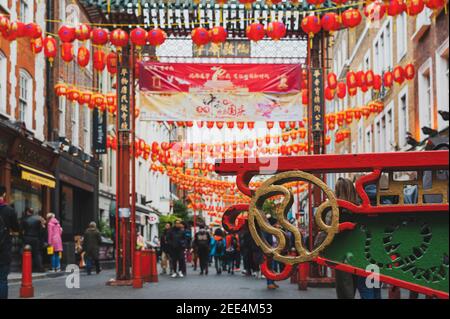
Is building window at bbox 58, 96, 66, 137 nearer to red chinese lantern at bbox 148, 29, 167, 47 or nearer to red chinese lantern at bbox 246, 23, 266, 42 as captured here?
red chinese lantern at bbox 148, 29, 167, 47

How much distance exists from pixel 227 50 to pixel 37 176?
9.23 metres

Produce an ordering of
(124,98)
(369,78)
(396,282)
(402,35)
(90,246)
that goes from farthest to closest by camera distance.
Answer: (402,35) → (90,246) → (369,78) → (124,98) → (396,282)

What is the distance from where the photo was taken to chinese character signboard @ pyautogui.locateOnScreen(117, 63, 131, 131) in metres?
17.2

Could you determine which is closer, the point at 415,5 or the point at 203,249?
the point at 415,5

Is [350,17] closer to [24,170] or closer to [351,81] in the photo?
[351,81]

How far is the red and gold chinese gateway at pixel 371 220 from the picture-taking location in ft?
9.03

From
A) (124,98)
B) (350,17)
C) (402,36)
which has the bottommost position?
(124,98)

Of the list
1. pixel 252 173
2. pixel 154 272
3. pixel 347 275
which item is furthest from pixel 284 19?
pixel 252 173

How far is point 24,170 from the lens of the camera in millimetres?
22656

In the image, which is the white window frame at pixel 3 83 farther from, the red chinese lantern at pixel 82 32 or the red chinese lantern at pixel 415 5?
the red chinese lantern at pixel 415 5

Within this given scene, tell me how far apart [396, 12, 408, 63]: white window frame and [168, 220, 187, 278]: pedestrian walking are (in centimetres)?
1006

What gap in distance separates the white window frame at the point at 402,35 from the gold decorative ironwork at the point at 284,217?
77.0 feet

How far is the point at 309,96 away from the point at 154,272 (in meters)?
6.13

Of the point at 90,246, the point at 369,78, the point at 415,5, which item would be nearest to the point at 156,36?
the point at 415,5
